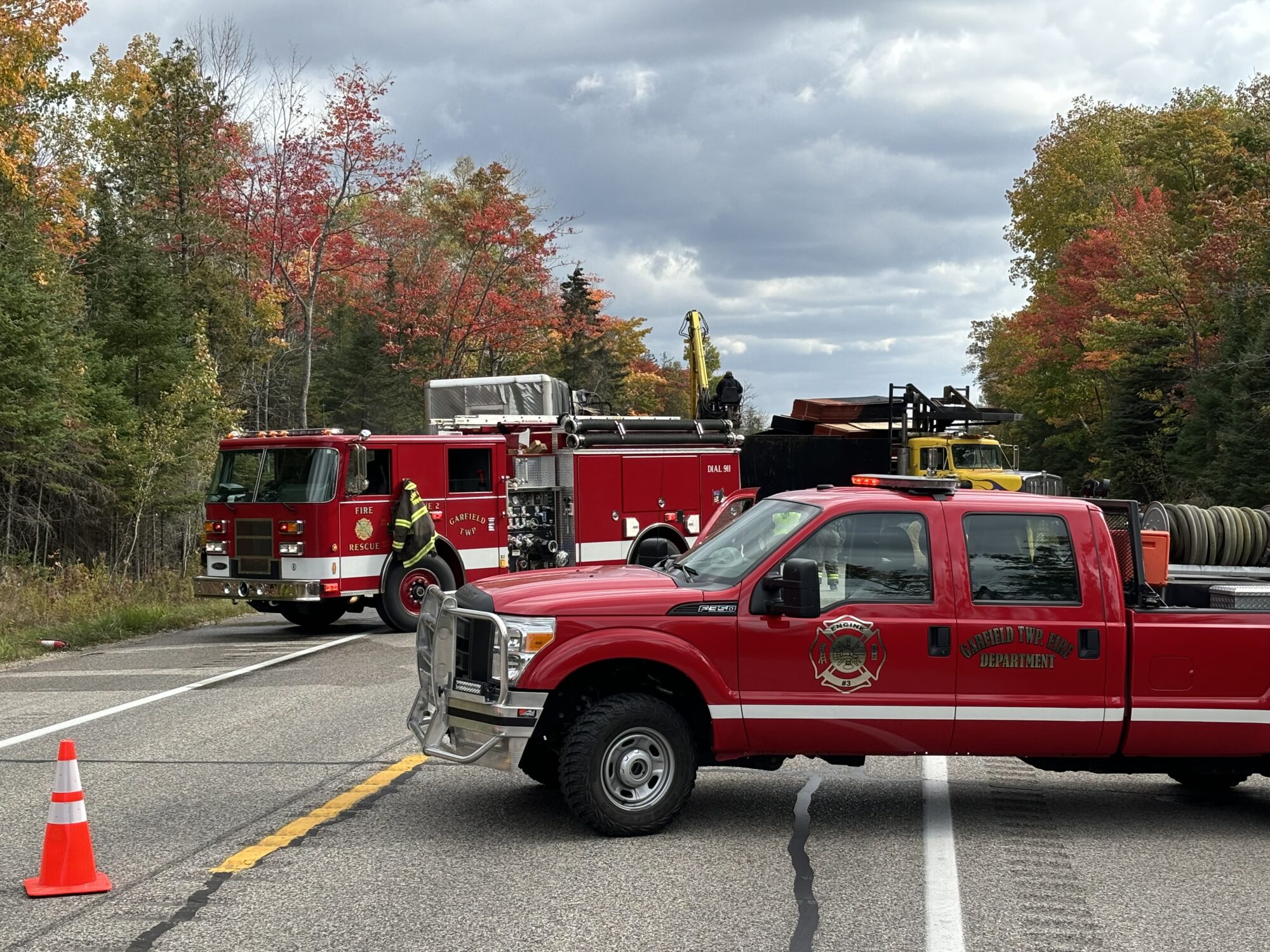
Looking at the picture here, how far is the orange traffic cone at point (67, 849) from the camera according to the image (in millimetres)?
6234

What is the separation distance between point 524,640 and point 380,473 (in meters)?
11.2

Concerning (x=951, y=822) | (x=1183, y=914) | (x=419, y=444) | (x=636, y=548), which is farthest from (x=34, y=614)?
(x=1183, y=914)

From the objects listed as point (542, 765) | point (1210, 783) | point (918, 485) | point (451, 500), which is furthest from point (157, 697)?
point (1210, 783)

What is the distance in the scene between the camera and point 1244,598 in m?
7.59

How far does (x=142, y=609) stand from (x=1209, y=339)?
34619mm

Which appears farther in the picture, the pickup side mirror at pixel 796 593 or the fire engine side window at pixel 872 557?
the fire engine side window at pixel 872 557

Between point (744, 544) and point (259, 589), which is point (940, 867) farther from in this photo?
point (259, 589)

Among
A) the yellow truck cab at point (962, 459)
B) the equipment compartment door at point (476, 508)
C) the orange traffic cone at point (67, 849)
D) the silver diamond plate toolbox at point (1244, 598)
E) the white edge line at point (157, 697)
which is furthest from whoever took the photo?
the yellow truck cab at point (962, 459)

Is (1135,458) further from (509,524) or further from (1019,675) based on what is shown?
(1019,675)

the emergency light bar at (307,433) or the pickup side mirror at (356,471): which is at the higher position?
the emergency light bar at (307,433)

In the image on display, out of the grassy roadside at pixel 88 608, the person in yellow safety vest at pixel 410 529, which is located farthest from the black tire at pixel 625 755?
the person in yellow safety vest at pixel 410 529

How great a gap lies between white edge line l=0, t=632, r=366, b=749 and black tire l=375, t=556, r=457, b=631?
96 cm

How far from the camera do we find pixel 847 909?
6070mm

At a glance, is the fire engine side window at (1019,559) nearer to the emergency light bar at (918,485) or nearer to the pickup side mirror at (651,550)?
the emergency light bar at (918,485)
